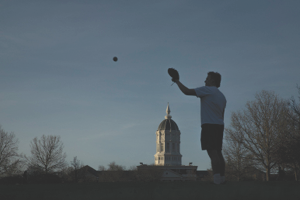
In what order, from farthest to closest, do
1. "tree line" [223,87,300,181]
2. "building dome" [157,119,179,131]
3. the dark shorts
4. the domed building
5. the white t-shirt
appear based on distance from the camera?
"building dome" [157,119,179,131], the domed building, "tree line" [223,87,300,181], the white t-shirt, the dark shorts

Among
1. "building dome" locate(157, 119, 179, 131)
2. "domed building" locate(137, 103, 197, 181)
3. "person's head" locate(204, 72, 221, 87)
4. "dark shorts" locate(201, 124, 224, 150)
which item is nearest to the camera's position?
"dark shorts" locate(201, 124, 224, 150)

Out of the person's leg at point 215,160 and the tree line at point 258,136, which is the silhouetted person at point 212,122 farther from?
the tree line at point 258,136

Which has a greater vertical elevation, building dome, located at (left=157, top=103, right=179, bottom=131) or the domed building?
building dome, located at (left=157, top=103, right=179, bottom=131)

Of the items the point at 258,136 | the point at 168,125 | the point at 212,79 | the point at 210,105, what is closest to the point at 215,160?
the point at 210,105

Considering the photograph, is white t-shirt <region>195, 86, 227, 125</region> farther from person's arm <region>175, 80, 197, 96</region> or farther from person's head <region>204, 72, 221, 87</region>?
person's head <region>204, 72, 221, 87</region>

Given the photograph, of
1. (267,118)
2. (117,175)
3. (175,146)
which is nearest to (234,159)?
(267,118)

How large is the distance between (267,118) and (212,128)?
109 feet

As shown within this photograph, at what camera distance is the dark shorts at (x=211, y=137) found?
6007 millimetres

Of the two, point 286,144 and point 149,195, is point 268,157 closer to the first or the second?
point 286,144

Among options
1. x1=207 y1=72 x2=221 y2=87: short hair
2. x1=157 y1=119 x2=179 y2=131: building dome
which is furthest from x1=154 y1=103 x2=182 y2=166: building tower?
x1=207 y1=72 x2=221 y2=87: short hair

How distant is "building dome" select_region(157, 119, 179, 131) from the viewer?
609 feet

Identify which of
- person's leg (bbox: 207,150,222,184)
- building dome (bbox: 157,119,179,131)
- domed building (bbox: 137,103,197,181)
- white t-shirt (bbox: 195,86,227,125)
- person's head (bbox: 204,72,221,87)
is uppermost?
building dome (bbox: 157,119,179,131)

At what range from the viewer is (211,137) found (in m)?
6.01

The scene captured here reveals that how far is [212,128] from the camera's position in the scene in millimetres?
6070
